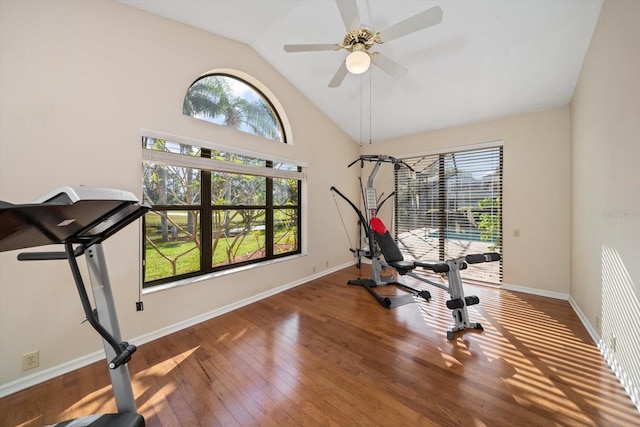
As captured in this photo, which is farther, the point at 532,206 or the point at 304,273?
the point at 304,273

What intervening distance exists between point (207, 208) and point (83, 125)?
129cm

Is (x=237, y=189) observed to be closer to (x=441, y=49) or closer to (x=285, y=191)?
(x=285, y=191)

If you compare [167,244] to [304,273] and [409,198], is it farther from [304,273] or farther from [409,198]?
[409,198]

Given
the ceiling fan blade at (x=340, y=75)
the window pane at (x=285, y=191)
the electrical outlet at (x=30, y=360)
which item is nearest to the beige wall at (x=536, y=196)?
the ceiling fan blade at (x=340, y=75)

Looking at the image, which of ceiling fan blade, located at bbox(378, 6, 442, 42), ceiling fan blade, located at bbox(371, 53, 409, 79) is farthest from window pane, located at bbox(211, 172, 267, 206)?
ceiling fan blade, located at bbox(378, 6, 442, 42)

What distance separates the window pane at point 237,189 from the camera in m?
3.03

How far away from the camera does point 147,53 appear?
91.9 inches

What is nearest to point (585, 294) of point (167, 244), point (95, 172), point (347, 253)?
point (347, 253)

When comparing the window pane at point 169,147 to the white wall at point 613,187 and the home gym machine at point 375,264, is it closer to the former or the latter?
the home gym machine at point 375,264

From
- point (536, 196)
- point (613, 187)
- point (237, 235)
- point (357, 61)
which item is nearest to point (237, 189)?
point (237, 235)

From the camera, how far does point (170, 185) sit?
2650mm

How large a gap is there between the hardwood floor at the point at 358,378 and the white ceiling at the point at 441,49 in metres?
2.85

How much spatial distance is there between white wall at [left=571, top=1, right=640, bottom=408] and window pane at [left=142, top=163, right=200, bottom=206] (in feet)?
12.3

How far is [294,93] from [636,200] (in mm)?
3813
